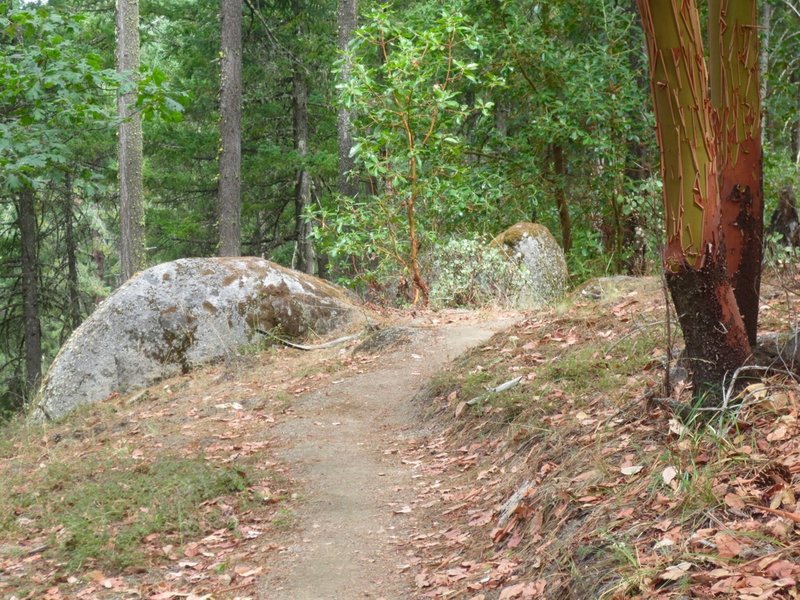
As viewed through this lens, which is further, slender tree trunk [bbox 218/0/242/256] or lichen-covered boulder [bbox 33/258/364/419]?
slender tree trunk [bbox 218/0/242/256]

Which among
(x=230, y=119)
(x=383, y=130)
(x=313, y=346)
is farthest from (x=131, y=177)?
(x=313, y=346)

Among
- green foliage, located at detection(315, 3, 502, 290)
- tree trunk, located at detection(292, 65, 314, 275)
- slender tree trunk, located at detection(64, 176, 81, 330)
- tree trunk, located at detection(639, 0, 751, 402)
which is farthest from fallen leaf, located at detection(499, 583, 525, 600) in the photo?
slender tree trunk, located at detection(64, 176, 81, 330)

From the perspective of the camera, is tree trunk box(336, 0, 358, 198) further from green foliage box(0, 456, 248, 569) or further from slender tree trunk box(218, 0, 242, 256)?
green foliage box(0, 456, 248, 569)

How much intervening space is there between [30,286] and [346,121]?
8537 millimetres

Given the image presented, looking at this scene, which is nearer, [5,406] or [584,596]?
[584,596]

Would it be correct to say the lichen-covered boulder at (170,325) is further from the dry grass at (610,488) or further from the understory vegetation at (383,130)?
the dry grass at (610,488)

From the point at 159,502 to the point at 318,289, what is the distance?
19.6ft

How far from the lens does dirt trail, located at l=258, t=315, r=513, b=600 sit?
13.9ft

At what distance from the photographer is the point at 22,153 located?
20.1 feet

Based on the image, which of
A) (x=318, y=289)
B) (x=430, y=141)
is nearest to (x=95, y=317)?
(x=318, y=289)

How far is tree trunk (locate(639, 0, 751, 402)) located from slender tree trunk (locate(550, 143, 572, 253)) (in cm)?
990

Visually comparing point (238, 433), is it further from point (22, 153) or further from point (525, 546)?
point (525, 546)

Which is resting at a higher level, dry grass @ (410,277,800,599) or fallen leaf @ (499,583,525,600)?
dry grass @ (410,277,800,599)

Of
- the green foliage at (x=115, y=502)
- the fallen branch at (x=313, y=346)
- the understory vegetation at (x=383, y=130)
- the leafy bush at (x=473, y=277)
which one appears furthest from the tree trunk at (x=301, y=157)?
the green foliage at (x=115, y=502)
